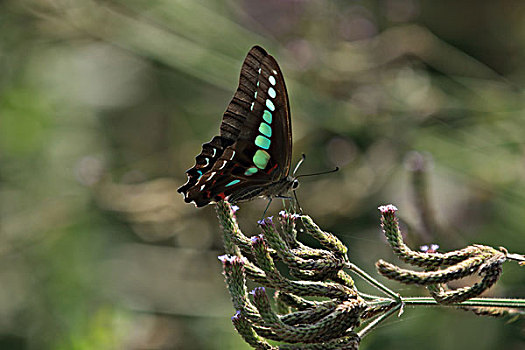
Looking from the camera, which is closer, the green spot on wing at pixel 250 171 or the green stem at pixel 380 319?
the green stem at pixel 380 319

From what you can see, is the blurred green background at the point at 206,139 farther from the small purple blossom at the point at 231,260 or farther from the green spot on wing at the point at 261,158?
the small purple blossom at the point at 231,260

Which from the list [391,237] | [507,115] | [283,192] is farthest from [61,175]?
[391,237]

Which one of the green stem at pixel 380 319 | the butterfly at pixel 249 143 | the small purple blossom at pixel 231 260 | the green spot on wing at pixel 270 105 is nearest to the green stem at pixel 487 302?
the green stem at pixel 380 319

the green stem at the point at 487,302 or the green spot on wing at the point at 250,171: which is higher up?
the green spot on wing at the point at 250,171

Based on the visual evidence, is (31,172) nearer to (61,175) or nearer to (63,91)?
(61,175)

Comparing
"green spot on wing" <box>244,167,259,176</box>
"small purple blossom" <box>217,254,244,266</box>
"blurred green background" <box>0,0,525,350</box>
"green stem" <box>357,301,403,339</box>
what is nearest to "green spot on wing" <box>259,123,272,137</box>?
"green spot on wing" <box>244,167,259,176</box>

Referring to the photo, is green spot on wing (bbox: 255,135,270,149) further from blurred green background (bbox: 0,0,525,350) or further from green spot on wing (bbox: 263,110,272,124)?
blurred green background (bbox: 0,0,525,350)

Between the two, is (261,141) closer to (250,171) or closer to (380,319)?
(250,171)
